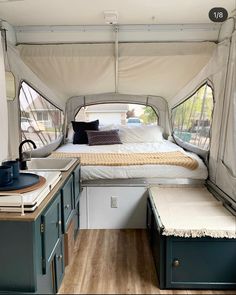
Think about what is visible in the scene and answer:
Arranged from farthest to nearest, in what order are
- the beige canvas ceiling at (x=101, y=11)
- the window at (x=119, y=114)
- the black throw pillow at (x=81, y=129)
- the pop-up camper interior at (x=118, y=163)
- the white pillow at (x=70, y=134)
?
the window at (x=119, y=114), the white pillow at (x=70, y=134), the black throw pillow at (x=81, y=129), the beige canvas ceiling at (x=101, y=11), the pop-up camper interior at (x=118, y=163)

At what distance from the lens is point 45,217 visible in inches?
54.2

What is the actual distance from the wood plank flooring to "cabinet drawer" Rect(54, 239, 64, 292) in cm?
7

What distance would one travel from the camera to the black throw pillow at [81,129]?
422 cm

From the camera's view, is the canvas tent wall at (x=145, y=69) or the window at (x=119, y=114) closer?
the canvas tent wall at (x=145, y=69)

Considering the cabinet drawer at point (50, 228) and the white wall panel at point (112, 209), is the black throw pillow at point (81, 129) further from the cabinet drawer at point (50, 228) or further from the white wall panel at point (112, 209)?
the cabinet drawer at point (50, 228)

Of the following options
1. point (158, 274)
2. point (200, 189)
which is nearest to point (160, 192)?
point (200, 189)

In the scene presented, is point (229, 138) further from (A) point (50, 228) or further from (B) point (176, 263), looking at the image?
(A) point (50, 228)

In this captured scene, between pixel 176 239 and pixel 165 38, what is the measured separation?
1.85 m

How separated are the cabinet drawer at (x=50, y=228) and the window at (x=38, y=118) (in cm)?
147

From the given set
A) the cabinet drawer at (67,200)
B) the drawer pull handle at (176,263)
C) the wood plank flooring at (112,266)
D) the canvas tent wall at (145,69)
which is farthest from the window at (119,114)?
the drawer pull handle at (176,263)

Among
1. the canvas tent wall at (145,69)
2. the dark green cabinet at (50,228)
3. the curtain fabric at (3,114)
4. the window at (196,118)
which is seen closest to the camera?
the dark green cabinet at (50,228)

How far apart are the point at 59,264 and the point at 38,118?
80.9 inches

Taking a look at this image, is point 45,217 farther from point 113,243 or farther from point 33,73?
point 33,73

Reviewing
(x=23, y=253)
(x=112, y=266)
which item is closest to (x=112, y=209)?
(x=112, y=266)
